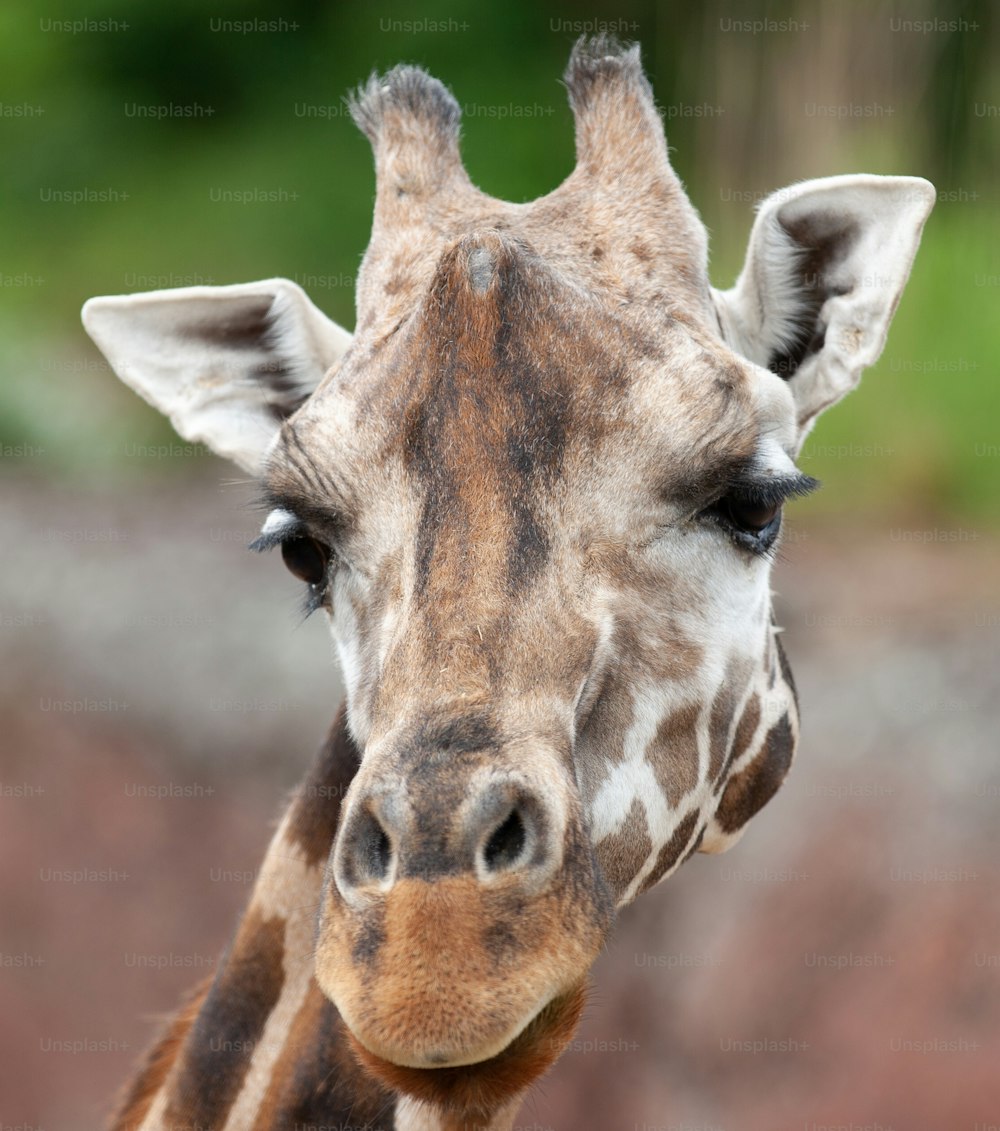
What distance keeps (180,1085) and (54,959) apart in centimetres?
747

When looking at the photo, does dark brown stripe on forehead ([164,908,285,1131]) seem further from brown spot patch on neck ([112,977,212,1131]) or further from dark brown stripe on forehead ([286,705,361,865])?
brown spot patch on neck ([112,977,212,1131])

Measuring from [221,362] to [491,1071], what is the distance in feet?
8.86

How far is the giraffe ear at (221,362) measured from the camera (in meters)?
4.83

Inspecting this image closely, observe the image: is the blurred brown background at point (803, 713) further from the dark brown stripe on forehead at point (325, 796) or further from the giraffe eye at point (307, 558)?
the giraffe eye at point (307, 558)

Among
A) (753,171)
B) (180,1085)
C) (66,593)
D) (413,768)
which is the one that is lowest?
(66,593)

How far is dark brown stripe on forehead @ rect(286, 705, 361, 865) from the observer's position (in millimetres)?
4215

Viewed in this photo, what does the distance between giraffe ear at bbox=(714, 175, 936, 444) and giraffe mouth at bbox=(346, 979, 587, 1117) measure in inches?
84.1

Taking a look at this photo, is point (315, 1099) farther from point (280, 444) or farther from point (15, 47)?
point (15, 47)

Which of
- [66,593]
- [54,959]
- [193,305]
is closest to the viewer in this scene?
[193,305]

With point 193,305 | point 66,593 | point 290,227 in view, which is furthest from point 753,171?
point 193,305

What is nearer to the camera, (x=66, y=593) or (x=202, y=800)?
(x=202, y=800)

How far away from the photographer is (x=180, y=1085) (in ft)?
13.7

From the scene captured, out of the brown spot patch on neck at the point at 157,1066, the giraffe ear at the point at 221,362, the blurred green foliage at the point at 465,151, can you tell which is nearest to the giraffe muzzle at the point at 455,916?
the brown spot patch on neck at the point at 157,1066

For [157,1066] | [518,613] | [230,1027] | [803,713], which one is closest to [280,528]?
[518,613]
